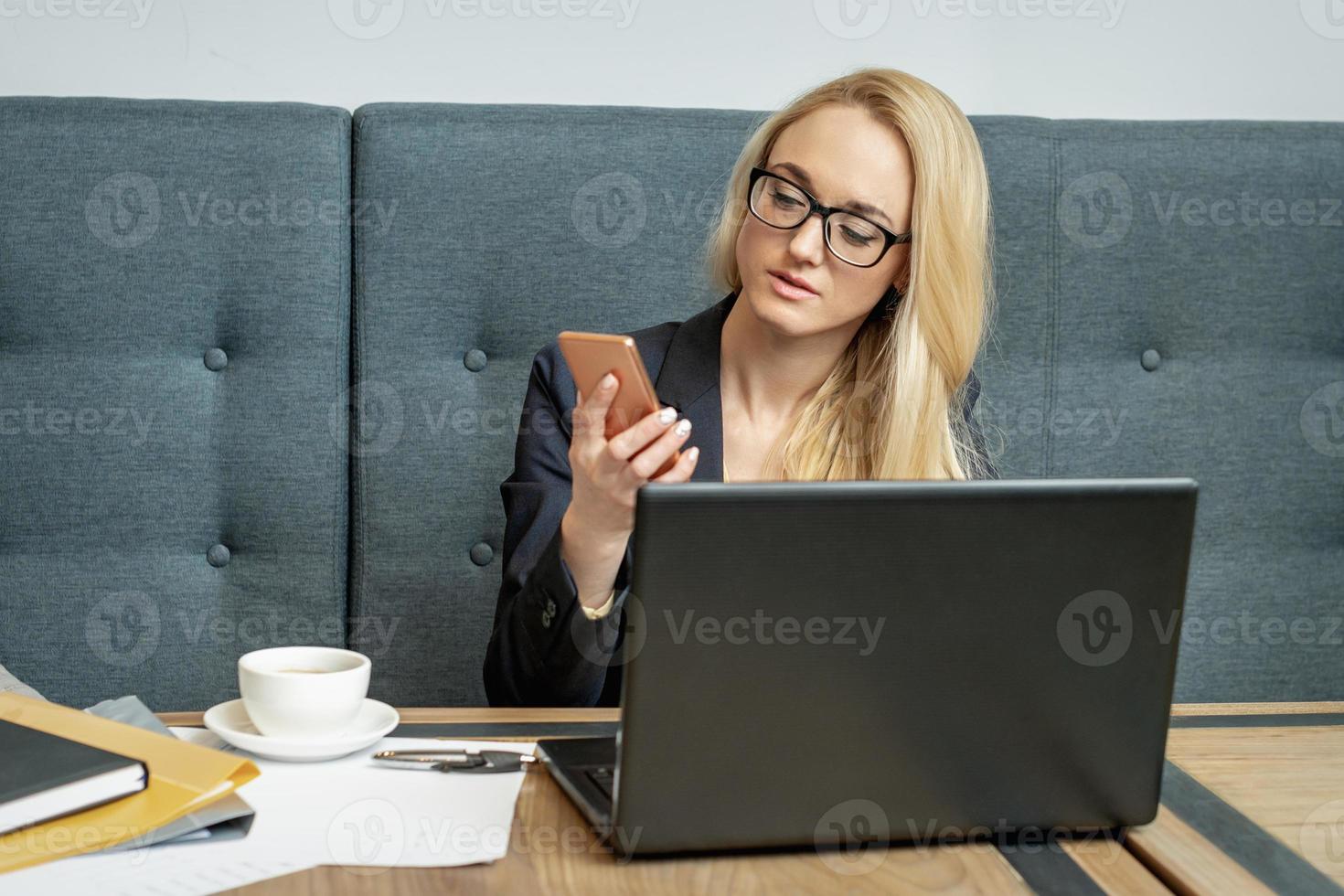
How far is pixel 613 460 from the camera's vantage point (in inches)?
37.8

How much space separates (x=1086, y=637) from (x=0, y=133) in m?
1.40

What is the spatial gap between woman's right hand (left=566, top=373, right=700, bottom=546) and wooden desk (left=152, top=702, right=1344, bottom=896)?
24 centimetres

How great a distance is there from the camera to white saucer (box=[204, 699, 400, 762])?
0.84 meters

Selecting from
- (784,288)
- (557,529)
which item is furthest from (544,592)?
(784,288)

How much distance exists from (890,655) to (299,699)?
39cm

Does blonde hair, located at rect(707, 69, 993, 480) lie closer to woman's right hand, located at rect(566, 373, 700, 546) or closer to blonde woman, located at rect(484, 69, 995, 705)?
blonde woman, located at rect(484, 69, 995, 705)

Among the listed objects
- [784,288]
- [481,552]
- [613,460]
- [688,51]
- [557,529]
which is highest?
[688,51]

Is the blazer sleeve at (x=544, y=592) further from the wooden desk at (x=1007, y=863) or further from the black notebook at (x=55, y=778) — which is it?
the black notebook at (x=55, y=778)

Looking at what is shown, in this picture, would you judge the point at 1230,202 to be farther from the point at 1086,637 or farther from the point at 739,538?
the point at 739,538

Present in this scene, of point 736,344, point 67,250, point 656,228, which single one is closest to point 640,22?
point 656,228

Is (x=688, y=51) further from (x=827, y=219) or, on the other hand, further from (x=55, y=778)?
(x=55, y=778)

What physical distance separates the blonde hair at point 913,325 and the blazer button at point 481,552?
0.42 m

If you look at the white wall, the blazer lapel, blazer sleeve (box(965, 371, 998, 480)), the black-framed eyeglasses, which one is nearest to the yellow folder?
the blazer lapel

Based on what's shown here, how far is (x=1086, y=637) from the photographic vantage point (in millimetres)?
729
